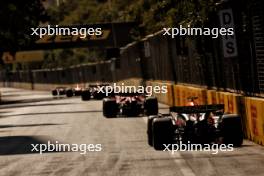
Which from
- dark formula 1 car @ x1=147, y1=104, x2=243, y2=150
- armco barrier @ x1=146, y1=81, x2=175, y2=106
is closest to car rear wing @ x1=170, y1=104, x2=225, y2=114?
dark formula 1 car @ x1=147, y1=104, x2=243, y2=150

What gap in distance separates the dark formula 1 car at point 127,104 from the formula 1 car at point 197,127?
40.4 ft

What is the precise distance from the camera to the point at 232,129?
54.2ft

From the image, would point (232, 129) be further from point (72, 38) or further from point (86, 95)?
point (72, 38)

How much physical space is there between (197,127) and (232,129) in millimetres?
732

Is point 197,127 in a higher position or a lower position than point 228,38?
lower

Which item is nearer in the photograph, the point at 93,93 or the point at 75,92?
the point at 93,93

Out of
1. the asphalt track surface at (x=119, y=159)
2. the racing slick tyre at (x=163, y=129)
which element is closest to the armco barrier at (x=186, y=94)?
the asphalt track surface at (x=119, y=159)

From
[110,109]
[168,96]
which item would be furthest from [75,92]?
[110,109]

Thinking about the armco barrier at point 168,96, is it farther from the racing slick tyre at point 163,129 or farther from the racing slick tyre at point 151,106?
the racing slick tyre at point 163,129

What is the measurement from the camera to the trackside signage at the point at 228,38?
19.1m

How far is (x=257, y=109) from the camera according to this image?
17422 millimetres

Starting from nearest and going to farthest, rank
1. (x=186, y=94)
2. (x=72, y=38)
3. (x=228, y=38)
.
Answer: (x=228, y=38) < (x=186, y=94) < (x=72, y=38)

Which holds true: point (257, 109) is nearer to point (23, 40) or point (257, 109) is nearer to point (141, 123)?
point (141, 123)

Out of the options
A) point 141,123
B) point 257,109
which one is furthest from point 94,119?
point 257,109
